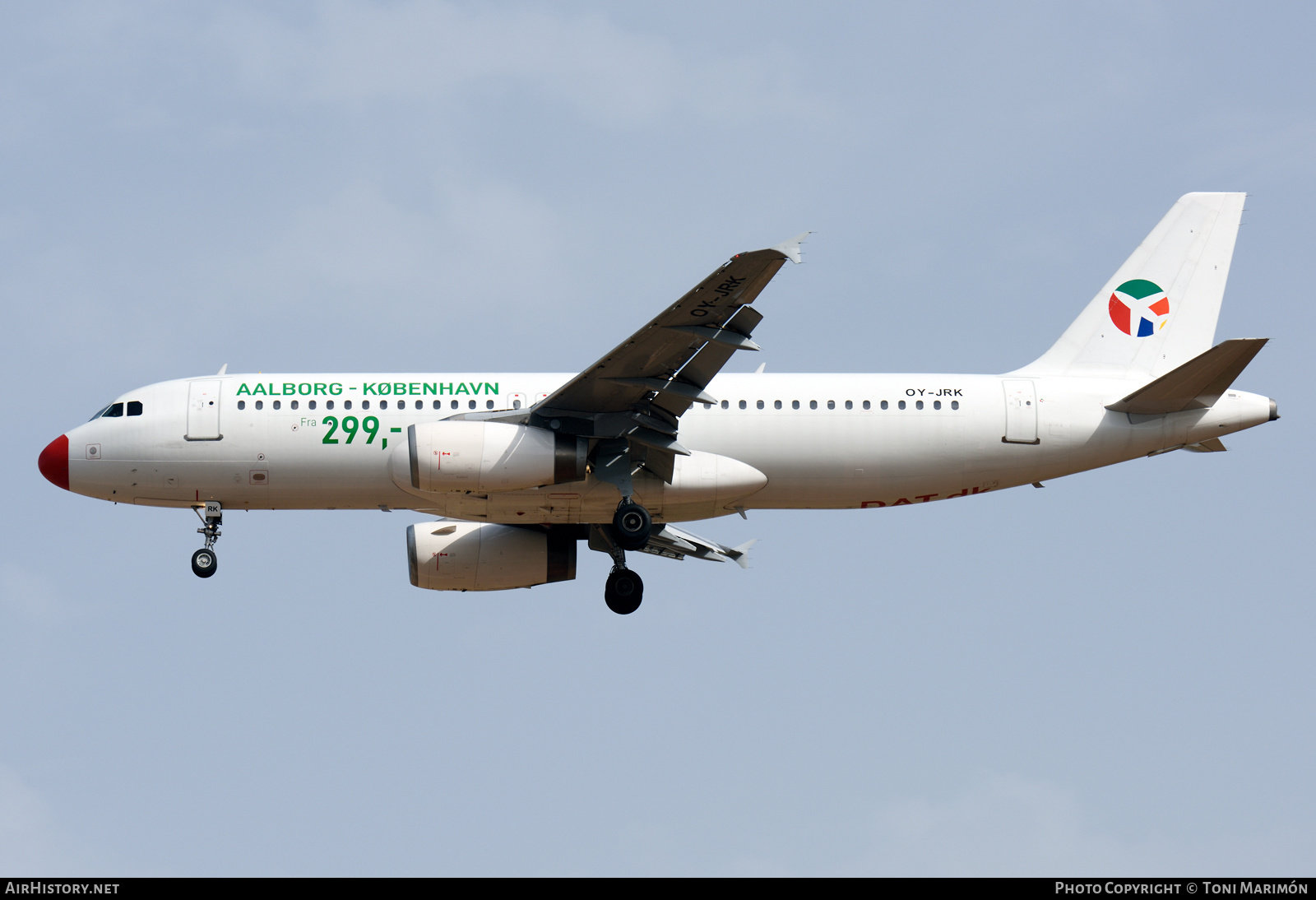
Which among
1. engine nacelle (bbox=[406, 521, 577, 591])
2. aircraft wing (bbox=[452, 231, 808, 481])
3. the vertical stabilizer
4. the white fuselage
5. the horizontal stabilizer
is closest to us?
aircraft wing (bbox=[452, 231, 808, 481])

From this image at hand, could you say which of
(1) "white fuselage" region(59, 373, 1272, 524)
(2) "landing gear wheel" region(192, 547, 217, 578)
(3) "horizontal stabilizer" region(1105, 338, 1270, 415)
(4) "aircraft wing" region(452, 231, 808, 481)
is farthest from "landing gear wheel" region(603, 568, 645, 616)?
(3) "horizontal stabilizer" region(1105, 338, 1270, 415)

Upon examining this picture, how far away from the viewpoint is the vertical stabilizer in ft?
102

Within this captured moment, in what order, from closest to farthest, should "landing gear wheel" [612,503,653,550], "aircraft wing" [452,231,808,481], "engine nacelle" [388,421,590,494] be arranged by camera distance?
"aircraft wing" [452,231,808,481] < "engine nacelle" [388,421,590,494] < "landing gear wheel" [612,503,653,550]

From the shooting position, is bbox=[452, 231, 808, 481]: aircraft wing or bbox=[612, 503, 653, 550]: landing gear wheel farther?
bbox=[612, 503, 653, 550]: landing gear wheel

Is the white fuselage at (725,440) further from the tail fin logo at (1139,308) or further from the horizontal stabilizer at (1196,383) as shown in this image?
the tail fin logo at (1139,308)

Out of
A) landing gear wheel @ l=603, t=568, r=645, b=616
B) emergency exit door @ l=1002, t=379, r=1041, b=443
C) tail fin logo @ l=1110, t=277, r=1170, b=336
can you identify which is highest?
tail fin logo @ l=1110, t=277, r=1170, b=336

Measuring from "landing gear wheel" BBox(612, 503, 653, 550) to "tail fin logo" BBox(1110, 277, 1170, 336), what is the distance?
36.0ft

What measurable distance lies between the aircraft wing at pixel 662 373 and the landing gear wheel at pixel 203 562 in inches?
238

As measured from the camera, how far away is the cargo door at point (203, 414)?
29.3 m

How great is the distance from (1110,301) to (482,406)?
13275mm

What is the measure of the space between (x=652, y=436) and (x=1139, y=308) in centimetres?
1118

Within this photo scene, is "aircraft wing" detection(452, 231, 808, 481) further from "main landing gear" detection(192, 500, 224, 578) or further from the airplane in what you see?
"main landing gear" detection(192, 500, 224, 578)

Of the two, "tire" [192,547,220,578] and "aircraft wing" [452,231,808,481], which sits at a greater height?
"aircraft wing" [452,231,808,481]
